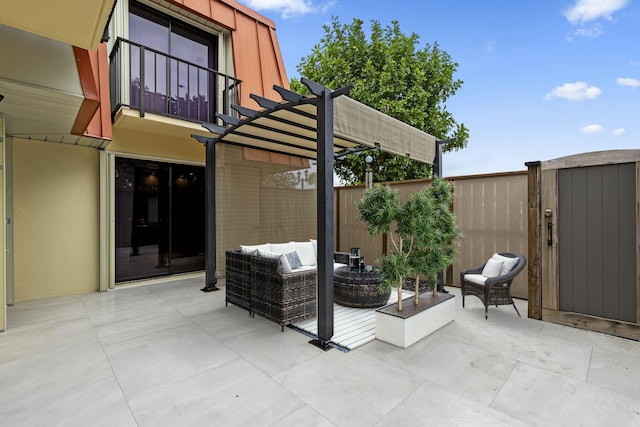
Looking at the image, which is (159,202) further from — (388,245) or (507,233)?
(507,233)

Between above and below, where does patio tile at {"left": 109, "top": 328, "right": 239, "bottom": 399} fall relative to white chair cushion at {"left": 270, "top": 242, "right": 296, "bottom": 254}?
below

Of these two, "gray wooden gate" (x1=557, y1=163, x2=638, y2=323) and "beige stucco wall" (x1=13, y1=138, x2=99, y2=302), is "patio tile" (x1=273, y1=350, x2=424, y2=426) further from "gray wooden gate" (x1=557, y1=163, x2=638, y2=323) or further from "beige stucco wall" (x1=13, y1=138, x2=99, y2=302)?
"beige stucco wall" (x1=13, y1=138, x2=99, y2=302)

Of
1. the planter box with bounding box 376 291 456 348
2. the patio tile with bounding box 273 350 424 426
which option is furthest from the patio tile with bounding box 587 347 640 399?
the patio tile with bounding box 273 350 424 426

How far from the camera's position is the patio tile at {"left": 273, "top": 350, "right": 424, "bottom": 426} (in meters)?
2.10

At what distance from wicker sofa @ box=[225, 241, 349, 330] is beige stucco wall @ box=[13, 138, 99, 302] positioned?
317cm

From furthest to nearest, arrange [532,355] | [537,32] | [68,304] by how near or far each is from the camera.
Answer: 1. [537,32]
2. [68,304]
3. [532,355]

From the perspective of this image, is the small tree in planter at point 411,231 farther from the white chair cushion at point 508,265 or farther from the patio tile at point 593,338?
the patio tile at point 593,338

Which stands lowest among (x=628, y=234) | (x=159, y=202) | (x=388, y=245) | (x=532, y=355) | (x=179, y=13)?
(x=532, y=355)

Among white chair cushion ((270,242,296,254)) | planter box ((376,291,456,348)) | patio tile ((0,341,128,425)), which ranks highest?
white chair cushion ((270,242,296,254))

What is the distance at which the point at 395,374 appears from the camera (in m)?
2.58

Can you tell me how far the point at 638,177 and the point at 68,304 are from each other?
25.1ft

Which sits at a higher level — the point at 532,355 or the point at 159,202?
the point at 159,202

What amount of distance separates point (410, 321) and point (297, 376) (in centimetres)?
131

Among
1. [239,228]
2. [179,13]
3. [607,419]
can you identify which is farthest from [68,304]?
[607,419]
